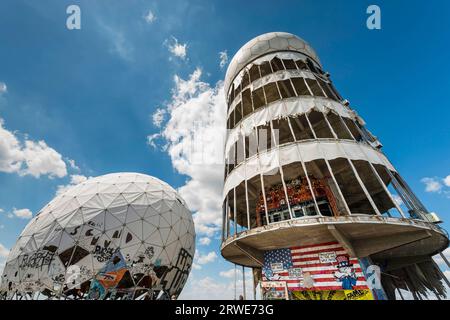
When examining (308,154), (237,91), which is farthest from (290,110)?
(237,91)

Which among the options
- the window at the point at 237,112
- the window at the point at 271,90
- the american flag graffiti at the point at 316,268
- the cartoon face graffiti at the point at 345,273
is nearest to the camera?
the cartoon face graffiti at the point at 345,273

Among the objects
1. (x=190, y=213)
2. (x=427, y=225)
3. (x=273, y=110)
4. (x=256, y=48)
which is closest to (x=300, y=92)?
(x=273, y=110)

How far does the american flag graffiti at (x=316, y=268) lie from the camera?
11281 millimetres

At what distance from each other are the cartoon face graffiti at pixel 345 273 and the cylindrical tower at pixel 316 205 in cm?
5

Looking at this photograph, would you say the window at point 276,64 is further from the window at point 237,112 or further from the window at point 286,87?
the window at point 237,112

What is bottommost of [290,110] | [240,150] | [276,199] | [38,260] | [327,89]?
[38,260]

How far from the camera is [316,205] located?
10.9 metres

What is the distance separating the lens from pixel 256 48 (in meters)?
22.5

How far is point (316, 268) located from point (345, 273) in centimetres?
157

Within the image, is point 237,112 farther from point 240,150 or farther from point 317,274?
point 317,274

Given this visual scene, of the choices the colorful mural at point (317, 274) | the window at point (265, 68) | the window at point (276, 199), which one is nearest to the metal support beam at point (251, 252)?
the colorful mural at point (317, 274)

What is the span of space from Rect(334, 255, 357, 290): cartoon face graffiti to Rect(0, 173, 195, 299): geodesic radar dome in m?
14.2

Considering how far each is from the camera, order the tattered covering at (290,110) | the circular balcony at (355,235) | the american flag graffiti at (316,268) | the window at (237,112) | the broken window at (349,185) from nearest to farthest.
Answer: the circular balcony at (355,235) < the american flag graffiti at (316,268) < the broken window at (349,185) < the tattered covering at (290,110) < the window at (237,112)
